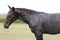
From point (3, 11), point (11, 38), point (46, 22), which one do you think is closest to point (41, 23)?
point (46, 22)

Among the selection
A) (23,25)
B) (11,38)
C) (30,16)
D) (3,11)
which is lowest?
(23,25)

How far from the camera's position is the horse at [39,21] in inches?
132

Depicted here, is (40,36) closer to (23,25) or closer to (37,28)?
(37,28)

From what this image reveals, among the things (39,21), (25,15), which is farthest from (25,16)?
(39,21)

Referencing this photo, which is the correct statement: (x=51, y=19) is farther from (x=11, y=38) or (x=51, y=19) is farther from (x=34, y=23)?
(x=11, y=38)

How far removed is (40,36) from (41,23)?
19 centimetres

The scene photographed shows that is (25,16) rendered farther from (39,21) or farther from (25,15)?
(39,21)

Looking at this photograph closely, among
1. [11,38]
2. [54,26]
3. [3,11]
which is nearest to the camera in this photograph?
[54,26]

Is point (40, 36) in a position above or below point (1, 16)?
above

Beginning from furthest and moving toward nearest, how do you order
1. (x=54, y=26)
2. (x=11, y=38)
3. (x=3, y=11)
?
(x=3, y=11) → (x=11, y=38) → (x=54, y=26)

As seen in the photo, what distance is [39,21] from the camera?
3381 millimetres

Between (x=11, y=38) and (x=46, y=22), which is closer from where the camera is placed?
(x=46, y=22)

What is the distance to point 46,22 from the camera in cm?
337

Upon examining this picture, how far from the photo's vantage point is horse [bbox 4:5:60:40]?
11.0 feet
